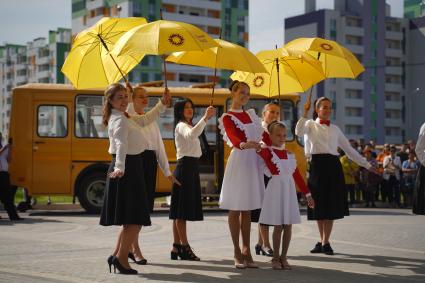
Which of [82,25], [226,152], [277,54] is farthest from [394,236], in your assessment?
[82,25]

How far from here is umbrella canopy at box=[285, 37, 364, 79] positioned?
1075 centimetres

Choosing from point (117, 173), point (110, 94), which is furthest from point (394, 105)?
point (117, 173)

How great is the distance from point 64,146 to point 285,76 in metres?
8.54

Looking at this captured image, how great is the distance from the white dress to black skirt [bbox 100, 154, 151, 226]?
1.41 meters

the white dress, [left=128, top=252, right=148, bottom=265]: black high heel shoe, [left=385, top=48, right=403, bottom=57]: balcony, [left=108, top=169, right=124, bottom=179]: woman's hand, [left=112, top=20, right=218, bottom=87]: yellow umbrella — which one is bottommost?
[left=128, top=252, right=148, bottom=265]: black high heel shoe

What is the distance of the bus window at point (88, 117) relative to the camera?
1919 centimetres

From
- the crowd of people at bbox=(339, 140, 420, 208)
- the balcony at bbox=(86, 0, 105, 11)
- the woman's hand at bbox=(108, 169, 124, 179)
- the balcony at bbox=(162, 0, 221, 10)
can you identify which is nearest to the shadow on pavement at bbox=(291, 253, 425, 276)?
the woman's hand at bbox=(108, 169, 124, 179)

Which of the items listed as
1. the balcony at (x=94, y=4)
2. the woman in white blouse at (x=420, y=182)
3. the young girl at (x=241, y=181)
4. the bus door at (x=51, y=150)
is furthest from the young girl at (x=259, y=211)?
the balcony at (x=94, y=4)

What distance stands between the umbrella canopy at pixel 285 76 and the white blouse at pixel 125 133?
8.73 ft

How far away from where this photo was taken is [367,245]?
12148 mm

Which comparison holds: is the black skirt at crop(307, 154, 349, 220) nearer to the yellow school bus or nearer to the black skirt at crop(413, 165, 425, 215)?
the black skirt at crop(413, 165, 425, 215)

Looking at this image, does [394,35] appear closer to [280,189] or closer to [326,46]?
[326,46]

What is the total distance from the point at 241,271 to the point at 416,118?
101911 mm

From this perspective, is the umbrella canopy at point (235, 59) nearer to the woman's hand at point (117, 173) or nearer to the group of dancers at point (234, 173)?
the group of dancers at point (234, 173)
